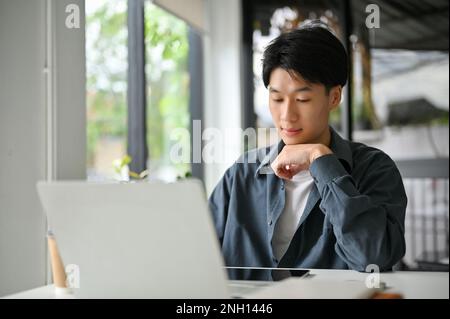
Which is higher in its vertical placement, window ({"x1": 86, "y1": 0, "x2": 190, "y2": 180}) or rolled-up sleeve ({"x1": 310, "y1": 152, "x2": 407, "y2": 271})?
window ({"x1": 86, "y1": 0, "x2": 190, "y2": 180})

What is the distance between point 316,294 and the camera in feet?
3.44

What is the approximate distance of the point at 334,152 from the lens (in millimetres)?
1727

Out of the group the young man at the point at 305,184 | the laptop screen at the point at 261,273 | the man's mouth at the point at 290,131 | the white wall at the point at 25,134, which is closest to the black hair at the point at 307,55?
the young man at the point at 305,184

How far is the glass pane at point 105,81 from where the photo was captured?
13.1ft

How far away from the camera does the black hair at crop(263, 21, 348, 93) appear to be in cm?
168

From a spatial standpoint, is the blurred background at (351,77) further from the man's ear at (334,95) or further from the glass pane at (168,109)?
the man's ear at (334,95)

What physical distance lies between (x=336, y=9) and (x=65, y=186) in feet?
12.2

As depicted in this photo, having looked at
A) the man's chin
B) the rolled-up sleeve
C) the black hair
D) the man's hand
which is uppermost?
the black hair

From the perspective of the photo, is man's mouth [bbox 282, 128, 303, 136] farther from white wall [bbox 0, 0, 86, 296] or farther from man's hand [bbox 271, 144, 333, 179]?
white wall [bbox 0, 0, 86, 296]

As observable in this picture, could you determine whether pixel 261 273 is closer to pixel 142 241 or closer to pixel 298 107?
pixel 298 107

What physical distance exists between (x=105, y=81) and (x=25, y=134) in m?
2.67

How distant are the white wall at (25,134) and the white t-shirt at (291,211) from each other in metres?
0.75

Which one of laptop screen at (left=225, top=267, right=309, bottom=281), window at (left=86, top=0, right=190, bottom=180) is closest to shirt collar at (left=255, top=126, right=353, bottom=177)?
laptop screen at (left=225, top=267, right=309, bottom=281)

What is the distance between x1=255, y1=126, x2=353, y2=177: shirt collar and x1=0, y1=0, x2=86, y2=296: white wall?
670 millimetres
